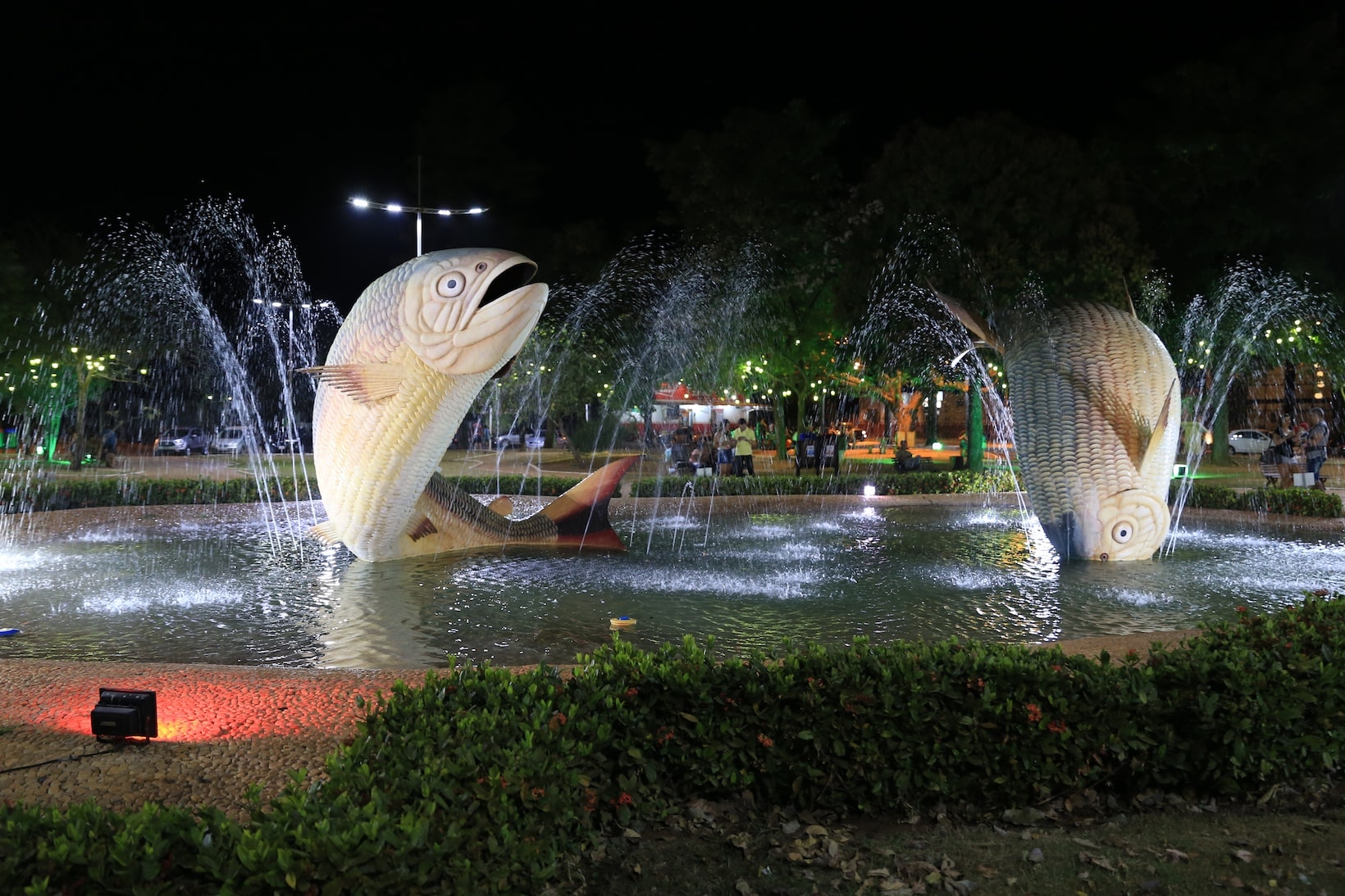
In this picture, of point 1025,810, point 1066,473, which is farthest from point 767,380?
point 1025,810

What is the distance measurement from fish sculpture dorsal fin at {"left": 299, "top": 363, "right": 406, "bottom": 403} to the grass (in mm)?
6330

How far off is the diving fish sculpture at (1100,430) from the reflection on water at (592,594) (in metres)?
0.43

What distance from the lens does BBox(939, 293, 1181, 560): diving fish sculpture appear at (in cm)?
1051

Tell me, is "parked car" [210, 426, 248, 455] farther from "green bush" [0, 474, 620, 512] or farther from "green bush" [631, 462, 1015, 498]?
"green bush" [631, 462, 1015, 498]

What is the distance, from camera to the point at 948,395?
2463 inches

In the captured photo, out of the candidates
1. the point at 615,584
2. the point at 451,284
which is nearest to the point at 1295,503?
the point at 615,584

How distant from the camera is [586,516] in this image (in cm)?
1157

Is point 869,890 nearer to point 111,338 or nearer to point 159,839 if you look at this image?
point 159,839

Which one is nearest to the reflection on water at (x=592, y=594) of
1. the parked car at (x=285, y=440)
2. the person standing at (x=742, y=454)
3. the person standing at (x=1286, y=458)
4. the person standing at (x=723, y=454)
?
the person standing at (x=1286, y=458)

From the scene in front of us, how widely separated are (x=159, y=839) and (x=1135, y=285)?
84.0 ft

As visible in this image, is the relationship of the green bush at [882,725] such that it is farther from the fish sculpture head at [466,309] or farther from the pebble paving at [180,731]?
the fish sculpture head at [466,309]

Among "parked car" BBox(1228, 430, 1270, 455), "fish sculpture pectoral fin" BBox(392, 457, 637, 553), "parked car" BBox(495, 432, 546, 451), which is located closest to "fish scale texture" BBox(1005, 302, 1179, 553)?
"fish sculpture pectoral fin" BBox(392, 457, 637, 553)

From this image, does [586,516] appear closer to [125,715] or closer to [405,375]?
[405,375]

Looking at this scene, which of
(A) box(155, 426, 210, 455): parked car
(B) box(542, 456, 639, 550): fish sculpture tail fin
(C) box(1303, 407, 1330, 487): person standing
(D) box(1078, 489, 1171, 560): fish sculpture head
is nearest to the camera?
(D) box(1078, 489, 1171, 560): fish sculpture head
